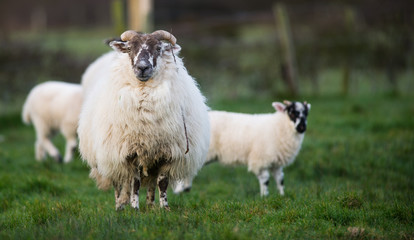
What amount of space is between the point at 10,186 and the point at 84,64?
30.7ft

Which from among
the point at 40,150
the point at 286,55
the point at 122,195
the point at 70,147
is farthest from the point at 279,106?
the point at 286,55

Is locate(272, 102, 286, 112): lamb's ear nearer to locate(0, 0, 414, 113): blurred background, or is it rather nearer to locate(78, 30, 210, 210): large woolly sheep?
locate(78, 30, 210, 210): large woolly sheep

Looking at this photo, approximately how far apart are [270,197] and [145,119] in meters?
1.63

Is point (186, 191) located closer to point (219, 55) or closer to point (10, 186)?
point (10, 186)

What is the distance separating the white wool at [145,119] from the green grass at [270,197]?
527 millimetres

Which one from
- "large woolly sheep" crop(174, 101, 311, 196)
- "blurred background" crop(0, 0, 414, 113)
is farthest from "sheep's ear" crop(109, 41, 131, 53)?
"blurred background" crop(0, 0, 414, 113)

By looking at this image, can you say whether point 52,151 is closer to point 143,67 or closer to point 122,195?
point 122,195

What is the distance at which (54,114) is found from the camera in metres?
9.69

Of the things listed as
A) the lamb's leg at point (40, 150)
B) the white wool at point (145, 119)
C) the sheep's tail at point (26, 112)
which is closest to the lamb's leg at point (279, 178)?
the white wool at point (145, 119)

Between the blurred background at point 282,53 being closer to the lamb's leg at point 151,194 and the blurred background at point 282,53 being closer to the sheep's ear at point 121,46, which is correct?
the lamb's leg at point 151,194

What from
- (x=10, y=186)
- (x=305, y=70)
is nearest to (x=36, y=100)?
(x=10, y=186)

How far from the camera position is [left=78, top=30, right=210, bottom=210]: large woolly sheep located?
16.7 ft

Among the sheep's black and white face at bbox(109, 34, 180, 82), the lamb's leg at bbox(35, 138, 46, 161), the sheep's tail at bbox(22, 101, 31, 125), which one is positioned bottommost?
the lamb's leg at bbox(35, 138, 46, 161)

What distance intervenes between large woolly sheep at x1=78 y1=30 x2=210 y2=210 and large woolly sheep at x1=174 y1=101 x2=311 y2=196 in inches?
66.8
